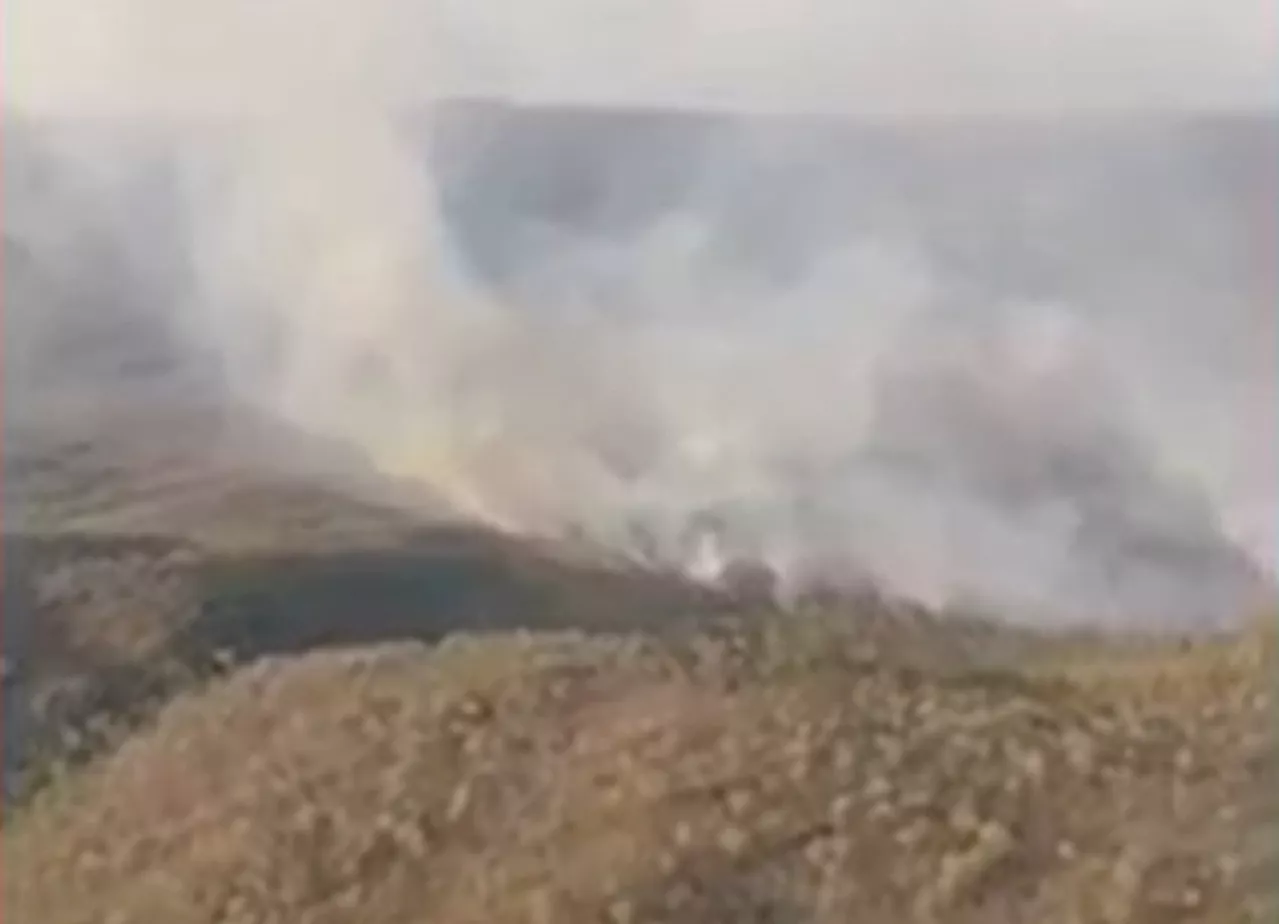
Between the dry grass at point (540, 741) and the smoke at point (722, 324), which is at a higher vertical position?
the smoke at point (722, 324)

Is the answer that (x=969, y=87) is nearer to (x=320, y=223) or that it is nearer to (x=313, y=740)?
(x=320, y=223)

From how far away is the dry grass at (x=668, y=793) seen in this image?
1.34m

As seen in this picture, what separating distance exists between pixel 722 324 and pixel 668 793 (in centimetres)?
20

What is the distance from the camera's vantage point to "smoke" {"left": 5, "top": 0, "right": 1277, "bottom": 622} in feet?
4.46

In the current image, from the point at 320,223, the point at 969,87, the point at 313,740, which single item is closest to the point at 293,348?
the point at 320,223

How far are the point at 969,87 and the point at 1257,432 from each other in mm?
195

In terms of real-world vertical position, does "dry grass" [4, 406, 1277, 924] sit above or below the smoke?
below

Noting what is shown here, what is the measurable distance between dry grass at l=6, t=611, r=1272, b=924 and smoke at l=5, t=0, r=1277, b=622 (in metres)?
0.05

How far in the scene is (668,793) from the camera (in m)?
1.35

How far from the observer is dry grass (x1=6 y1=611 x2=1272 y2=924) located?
1.34 meters

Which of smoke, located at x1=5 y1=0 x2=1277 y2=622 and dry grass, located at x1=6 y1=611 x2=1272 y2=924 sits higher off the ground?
smoke, located at x1=5 y1=0 x2=1277 y2=622

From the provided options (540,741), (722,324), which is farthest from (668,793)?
(722,324)

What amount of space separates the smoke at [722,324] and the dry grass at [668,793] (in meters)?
0.05

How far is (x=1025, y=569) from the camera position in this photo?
4.47 feet
